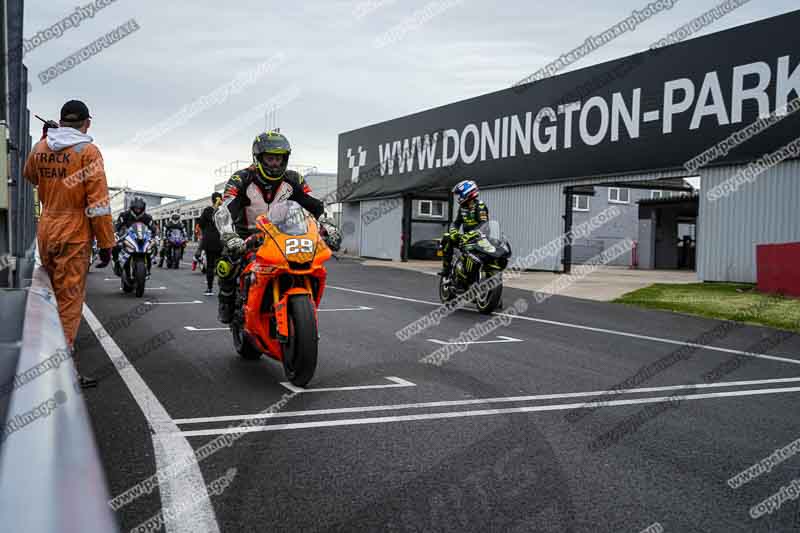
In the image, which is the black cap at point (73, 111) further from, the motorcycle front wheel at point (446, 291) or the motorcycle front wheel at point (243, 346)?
the motorcycle front wheel at point (446, 291)

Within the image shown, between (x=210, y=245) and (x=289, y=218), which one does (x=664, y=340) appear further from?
(x=210, y=245)

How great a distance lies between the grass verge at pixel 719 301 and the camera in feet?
38.4

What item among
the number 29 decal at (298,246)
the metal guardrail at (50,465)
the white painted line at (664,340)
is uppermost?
the number 29 decal at (298,246)

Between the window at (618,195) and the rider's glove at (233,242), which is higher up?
the window at (618,195)

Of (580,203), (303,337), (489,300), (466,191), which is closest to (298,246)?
(303,337)

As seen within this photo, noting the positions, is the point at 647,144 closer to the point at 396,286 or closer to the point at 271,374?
the point at 396,286

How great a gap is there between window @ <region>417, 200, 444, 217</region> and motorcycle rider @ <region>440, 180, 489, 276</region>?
27709mm

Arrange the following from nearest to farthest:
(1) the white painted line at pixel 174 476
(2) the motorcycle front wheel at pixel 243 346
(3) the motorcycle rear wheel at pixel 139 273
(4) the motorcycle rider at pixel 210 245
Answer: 1. (1) the white painted line at pixel 174 476
2. (2) the motorcycle front wheel at pixel 243 346
3. (3) the motorcycle rear wheel at pixel 139 273
4. (4) the motorcycle rider at pixel 210 245

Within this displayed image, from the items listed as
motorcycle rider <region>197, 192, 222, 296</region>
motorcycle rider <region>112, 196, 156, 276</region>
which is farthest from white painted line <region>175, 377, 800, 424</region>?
motorcycle rider <region>197, 192, 222, 296</region>

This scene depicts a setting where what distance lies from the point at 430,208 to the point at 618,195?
398 inches

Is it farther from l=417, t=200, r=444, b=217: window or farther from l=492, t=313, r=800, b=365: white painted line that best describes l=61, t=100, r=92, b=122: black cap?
l=417, t=200, r=444, b=217: window

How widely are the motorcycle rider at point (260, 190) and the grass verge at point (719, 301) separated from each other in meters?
7.72

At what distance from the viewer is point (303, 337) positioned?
18.0 ft

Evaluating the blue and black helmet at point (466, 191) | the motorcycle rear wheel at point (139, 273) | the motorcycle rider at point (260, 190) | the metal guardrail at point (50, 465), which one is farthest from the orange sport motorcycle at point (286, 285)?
the motorcycle rear wheel at point (139, 273)
